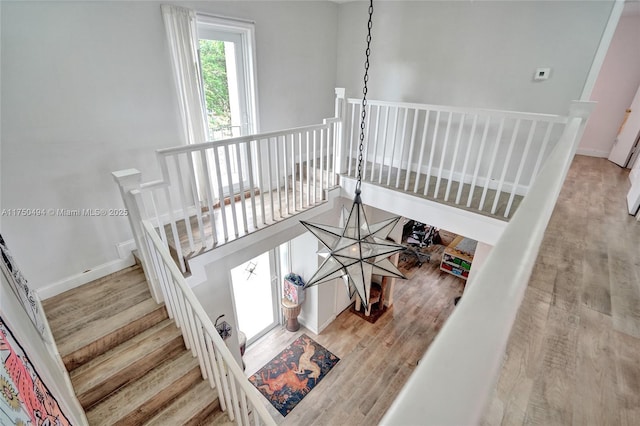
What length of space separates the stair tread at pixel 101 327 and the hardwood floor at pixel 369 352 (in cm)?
258

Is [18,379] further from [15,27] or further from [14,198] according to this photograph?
[15,27]

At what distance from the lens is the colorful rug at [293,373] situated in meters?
4.14

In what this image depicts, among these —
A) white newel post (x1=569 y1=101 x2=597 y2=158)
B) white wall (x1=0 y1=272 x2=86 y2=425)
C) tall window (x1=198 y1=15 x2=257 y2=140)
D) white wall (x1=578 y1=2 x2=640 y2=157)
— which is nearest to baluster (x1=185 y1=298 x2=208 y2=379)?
white wall (x1=0 y1=272 x2=86 y2=425)

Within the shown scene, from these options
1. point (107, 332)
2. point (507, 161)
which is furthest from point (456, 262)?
point (107, 332)

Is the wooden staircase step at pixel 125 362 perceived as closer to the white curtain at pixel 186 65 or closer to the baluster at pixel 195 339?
the baluster at pixel 195 339

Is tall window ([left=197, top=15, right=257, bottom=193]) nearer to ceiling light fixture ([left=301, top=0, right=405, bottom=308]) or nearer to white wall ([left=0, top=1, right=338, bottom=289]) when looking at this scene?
white wall ([left=0, top=1, right=338, bottom=289])

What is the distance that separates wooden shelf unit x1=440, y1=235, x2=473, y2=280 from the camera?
636cm

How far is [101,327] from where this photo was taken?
2213mm

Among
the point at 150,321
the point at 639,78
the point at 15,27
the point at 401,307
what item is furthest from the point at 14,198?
the point at 639,78

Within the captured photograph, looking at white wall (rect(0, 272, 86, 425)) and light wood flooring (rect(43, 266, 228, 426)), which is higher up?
white wall (rect(0, 272, 86, 425))

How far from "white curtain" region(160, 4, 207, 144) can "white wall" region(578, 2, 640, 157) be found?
5718 millimetres

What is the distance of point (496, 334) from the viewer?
12.0 inches

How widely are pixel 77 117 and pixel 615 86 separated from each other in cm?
735

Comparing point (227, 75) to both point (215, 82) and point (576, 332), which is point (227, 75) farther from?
point (576, 332)
